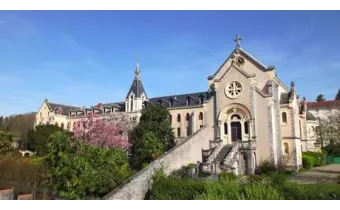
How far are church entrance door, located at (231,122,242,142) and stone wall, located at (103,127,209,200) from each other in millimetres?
2423

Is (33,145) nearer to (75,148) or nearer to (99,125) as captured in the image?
(99,125)

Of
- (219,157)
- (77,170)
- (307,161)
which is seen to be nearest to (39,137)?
(219,157)

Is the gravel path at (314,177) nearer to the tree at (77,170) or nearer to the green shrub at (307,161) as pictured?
the green shrub at (307,161)

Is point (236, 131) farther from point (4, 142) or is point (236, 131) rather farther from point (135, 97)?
point (4, 142)

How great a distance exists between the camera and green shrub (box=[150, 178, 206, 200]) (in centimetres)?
1590

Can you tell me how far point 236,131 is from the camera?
29672 mm

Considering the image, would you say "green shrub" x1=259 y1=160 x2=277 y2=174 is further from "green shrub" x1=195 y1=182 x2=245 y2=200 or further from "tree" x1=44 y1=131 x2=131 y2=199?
"tree" x1=44 y1=131 x2=131 y2=199

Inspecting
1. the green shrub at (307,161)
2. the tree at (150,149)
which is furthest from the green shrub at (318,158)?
the tree at (150,149)

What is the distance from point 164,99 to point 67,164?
28.6 metres

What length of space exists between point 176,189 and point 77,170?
5264mm

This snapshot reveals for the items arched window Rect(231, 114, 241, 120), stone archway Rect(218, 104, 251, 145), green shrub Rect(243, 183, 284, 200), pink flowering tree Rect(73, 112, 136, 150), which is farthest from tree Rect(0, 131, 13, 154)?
green shrub Rect(243, 183, 284, 200)

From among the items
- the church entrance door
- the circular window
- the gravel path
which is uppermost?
the circular window

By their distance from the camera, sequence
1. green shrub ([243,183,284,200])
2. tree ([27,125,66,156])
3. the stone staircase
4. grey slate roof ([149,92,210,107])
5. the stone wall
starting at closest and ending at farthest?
green shrub ([243,183,284,200]), the stone wall, the stone staircase, grey slate roof ([149,92,210,107]), tree ([27,125,66,156])
